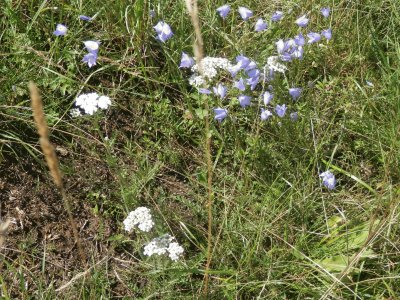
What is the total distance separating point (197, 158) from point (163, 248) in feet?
2.11

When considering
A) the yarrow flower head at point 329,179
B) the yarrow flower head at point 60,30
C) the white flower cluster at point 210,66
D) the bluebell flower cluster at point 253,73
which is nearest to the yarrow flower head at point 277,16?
the bluebell flower cluster at point 253,73

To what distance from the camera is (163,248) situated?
6.71 feet

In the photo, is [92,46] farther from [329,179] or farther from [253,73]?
[329,179]

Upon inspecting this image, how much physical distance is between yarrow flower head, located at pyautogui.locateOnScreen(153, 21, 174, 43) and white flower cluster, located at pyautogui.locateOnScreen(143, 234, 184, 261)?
0.98 m

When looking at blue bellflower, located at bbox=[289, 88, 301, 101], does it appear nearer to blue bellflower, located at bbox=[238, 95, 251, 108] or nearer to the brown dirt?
blue bellflower, located at bbox=[238, 95, 251, 108]

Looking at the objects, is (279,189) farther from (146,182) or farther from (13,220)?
(13,220)

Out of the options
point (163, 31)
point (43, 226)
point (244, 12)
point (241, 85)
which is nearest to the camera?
point (43, 226)

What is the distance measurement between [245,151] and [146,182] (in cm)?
48

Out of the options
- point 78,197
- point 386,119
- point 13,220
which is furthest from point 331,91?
point 13,220

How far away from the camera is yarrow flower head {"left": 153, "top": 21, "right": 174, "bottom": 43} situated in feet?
8.51

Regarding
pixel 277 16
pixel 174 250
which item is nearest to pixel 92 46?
pixel 277 16

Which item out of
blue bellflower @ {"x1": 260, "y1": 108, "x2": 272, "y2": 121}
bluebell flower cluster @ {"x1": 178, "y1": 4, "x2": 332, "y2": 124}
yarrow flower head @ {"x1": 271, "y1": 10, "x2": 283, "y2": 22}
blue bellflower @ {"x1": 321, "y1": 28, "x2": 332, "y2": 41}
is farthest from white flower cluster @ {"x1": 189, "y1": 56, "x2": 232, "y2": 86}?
blue bellflower @ {"x1": 321, "y1": 28, "x2": 332, "y2": 41}

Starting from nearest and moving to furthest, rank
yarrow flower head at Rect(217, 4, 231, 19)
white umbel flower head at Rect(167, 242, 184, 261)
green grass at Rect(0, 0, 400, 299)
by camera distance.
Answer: white umbel flower head at Rect(167, 242, 184, 261)
green grass at Rect(0, 0, 400, 299)
yarrow flower head at Rect(217, 4, 231, 19)

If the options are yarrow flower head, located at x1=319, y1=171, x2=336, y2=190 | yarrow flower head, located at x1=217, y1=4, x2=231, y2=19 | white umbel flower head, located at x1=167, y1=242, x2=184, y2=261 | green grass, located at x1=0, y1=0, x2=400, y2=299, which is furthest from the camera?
yarrow flower head, located at x1=217, y1=4, x2=231, y2=19
